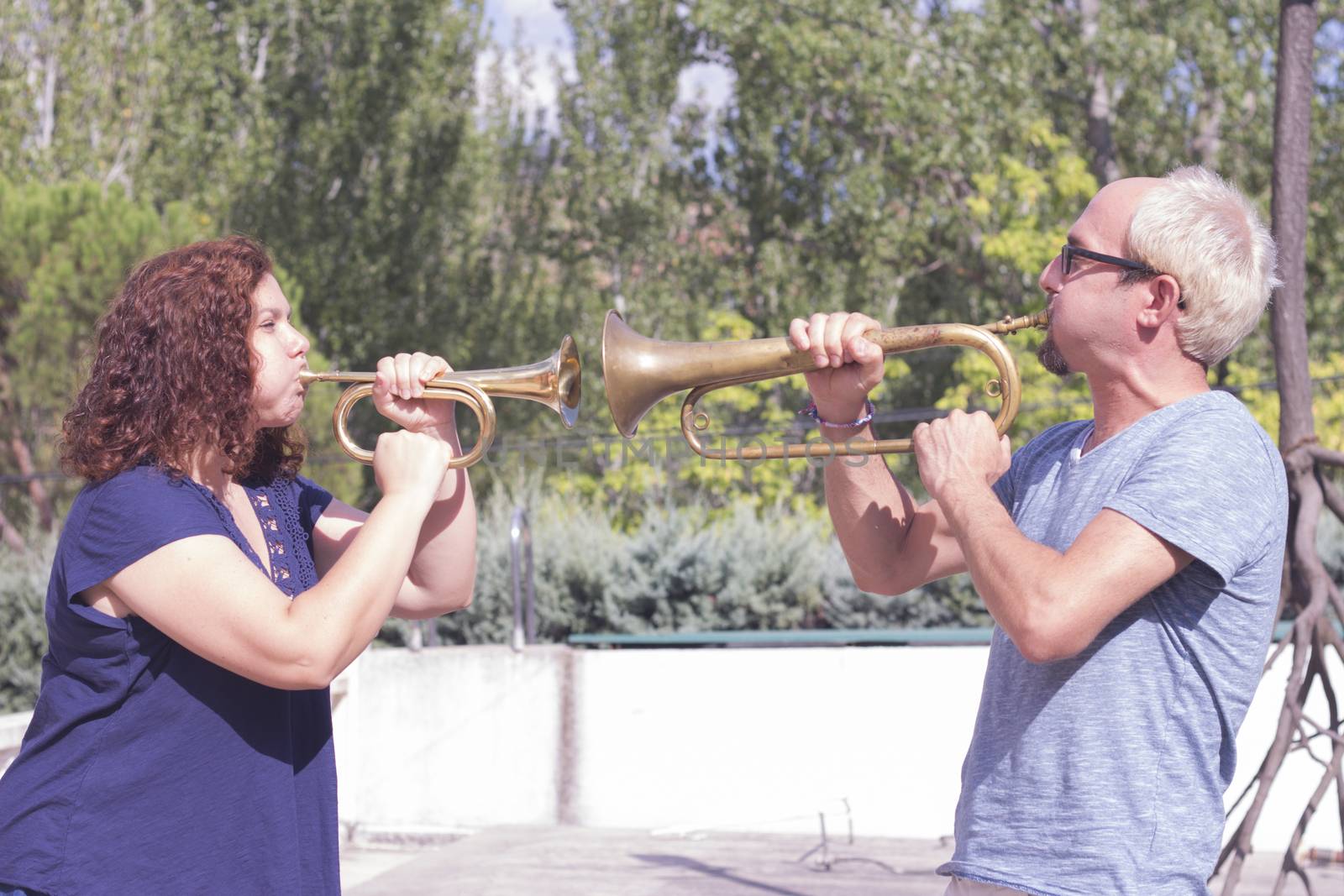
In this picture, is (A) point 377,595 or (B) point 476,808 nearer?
(A) point 377,595

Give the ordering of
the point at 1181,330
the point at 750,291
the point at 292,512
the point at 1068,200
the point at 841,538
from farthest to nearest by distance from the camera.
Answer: the point at 750,291 < the point at 1068,200 < the point at 841,538 < the point at 292,512 < the point at 1181,330

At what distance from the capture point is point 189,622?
1676 mm

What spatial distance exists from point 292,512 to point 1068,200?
10821 millimetres

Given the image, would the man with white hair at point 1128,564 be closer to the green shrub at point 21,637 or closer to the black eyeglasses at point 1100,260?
the black eyeglasses at point 1100,260

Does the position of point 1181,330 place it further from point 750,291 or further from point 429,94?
point 429,94

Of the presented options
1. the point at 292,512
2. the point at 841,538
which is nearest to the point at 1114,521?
the point at 841,538

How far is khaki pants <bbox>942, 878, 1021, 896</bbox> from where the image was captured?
1.72 metres

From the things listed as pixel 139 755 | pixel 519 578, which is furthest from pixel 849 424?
pixel 519 578

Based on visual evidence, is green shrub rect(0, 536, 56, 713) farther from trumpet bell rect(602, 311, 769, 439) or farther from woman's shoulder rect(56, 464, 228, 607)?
woman's shoulder rect(56, 464, 228, 607)

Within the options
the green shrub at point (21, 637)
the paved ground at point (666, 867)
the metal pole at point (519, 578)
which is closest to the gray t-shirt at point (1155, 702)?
the paved ground at point (666, 867)

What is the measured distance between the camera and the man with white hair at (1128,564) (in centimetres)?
166

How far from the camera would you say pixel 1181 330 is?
1855 mm

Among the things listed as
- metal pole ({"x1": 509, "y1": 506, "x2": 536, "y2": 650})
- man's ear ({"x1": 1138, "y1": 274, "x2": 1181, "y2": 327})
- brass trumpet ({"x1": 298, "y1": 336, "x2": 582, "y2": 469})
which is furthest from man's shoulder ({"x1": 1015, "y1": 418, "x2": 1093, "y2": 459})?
metal pole ({"x1": 509, "y1": 506, "x2": 536, "y2": 650})

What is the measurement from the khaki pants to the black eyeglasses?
820 mm
